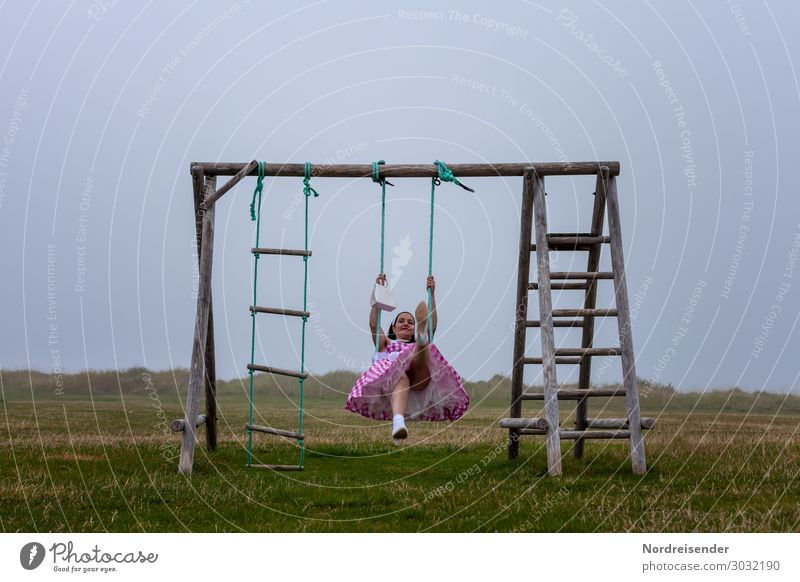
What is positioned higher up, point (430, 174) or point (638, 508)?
point (430, 174)

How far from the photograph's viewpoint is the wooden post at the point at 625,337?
874cm

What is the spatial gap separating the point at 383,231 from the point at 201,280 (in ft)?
7.34

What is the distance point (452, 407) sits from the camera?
8922 millimetres

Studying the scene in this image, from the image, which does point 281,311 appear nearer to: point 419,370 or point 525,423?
point 419,370

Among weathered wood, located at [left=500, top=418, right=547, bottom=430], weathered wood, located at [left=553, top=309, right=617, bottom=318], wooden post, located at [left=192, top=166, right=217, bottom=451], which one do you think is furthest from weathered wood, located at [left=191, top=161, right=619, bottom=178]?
weathered wood, located at [left=500, top=418, right=547, bottom=430]

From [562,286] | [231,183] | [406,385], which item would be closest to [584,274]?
[562,286]

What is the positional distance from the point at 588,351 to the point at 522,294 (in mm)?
923

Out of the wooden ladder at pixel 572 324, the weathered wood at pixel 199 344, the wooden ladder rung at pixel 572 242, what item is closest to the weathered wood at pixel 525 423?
the wooden ladder at pixel 572 324

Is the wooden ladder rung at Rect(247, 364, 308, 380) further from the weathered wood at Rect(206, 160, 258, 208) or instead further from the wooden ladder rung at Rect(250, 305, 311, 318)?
the weathered wood at Rect(206, 160, 258, 208)

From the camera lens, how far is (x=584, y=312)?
8930 millimetres

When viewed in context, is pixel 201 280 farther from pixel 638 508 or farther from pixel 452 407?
pixel 638 508

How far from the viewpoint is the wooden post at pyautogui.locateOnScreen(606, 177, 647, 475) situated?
28.7 ft

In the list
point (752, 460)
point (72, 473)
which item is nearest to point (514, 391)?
point (752, 460)

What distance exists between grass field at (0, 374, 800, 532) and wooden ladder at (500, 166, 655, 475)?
42 cm
